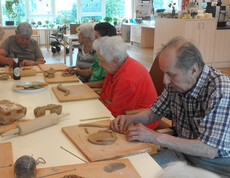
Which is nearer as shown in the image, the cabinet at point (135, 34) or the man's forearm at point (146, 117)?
the man's forearm at point (146, 117)

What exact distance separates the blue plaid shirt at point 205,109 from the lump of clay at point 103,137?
0.43 metres

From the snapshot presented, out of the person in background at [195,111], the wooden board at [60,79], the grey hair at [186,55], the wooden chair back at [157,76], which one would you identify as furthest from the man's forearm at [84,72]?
the grey hair at [186,55]

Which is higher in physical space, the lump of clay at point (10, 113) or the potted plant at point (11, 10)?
the potted plant at point (11, 10)

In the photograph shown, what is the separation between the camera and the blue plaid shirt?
50.9 inches

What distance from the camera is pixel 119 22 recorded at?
35.0ft

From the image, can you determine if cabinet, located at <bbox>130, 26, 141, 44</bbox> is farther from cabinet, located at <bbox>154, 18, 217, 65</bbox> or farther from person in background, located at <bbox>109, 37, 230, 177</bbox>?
person in background, located at <bbox>109, 37, 230, 177</bbox>

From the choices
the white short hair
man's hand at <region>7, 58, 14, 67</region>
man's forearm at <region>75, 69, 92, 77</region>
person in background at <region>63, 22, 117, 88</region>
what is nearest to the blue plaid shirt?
the white short hair

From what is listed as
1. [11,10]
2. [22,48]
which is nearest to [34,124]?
[22,48]

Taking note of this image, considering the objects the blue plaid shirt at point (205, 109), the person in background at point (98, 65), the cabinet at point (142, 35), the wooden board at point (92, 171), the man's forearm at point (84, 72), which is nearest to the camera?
the wooden board at point (92, 171)

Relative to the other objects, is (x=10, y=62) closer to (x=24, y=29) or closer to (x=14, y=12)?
(x=24, y=29)

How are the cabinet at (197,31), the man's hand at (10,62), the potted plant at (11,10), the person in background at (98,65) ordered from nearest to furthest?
the person in background at (98,65), the man's hand at (10,62), the cabinet at (197,31), the potted plant at (11,10)

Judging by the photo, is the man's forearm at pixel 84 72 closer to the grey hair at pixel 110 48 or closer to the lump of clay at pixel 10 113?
the grey hair at pixel 110 48

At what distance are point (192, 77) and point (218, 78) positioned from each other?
128 millimetres

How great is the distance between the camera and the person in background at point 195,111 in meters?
1.30
